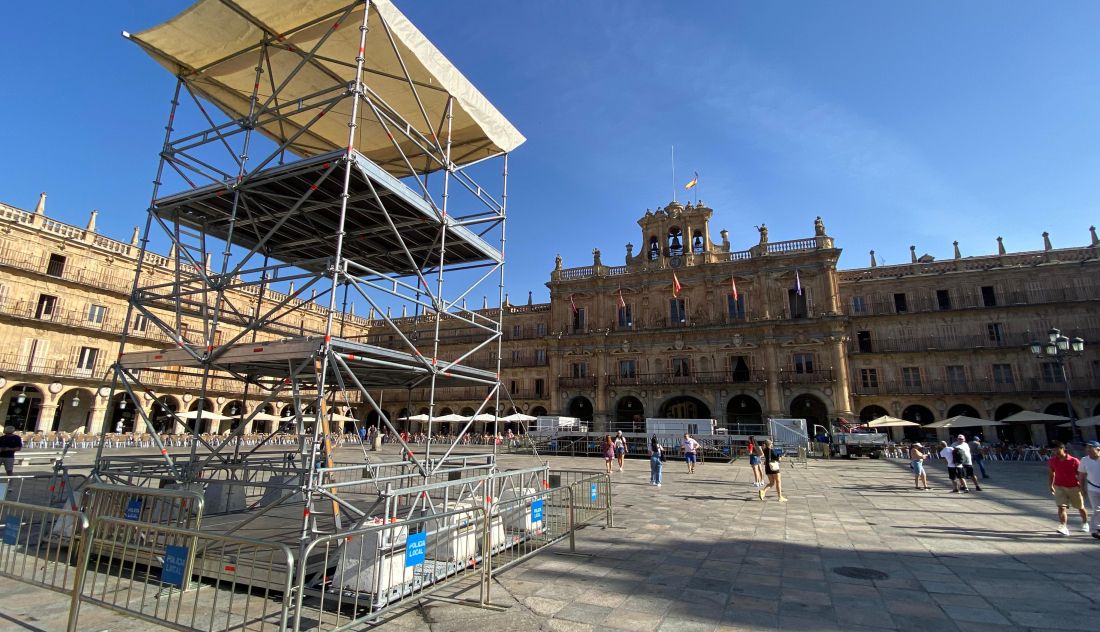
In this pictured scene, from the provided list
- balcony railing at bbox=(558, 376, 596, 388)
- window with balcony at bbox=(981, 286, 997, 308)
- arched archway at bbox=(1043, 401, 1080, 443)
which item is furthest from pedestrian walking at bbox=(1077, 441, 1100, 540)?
window with balcony at bbox=(981, 286, 997, 308)

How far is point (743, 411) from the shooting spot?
114ft

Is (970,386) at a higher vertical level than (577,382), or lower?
lower

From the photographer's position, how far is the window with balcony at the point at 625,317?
36.1 metres

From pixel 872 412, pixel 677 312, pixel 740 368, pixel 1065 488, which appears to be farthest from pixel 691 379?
pixel 1065 488

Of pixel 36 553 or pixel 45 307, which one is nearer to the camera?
pixel 36 553

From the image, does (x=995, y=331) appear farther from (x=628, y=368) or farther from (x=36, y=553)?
(x=36, y=553)

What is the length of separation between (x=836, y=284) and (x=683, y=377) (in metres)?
11.1

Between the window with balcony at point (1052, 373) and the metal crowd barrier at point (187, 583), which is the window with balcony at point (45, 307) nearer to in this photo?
the metal crowd barrier at point (187, 583)

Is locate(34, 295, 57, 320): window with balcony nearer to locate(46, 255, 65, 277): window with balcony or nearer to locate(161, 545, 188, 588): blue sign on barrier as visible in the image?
locate(46, 255, 65, 277): window with balcony

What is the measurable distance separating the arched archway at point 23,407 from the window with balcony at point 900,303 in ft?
167

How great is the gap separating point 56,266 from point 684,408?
40236 millimetres

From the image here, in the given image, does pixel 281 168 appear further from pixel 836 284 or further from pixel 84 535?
pixel 836 284

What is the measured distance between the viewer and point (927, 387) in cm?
3086

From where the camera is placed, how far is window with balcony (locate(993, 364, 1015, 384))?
2972 cm
